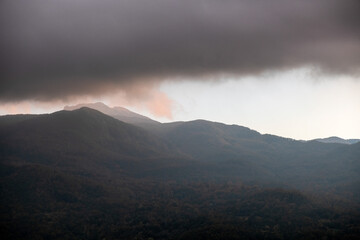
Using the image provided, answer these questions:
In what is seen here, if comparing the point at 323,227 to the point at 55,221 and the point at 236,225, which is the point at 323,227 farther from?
the point at 55,221

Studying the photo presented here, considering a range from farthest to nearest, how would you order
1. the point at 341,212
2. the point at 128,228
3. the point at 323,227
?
the point at 341,212
the point at 128,228
the point at 323,227

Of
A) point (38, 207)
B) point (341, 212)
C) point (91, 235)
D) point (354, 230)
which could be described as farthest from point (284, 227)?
point (38, 207)

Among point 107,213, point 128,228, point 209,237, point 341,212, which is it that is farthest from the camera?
point 107,213

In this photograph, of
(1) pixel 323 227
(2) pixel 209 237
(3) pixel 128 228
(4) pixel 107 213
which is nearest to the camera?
(2) pixel 209 237

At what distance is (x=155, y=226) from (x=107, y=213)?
39186 mm

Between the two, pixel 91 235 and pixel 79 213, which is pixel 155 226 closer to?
pixel 91 235

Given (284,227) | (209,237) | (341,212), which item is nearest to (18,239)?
(209,237)

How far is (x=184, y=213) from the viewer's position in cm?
19600

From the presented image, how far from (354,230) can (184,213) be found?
289ft

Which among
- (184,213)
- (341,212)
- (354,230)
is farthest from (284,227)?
(184,213)

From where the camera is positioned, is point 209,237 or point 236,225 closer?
point 209,237

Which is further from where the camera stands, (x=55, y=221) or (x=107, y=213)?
(x=107, y=213)

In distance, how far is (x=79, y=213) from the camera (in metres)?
195

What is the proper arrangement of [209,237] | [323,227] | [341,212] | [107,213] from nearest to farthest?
[209,237]
[323,227]
[341,212]
[107,213]
